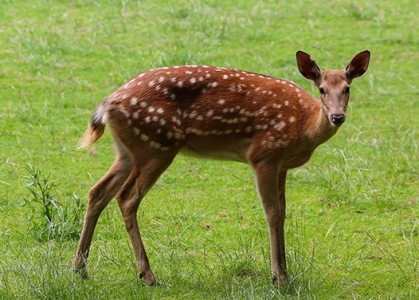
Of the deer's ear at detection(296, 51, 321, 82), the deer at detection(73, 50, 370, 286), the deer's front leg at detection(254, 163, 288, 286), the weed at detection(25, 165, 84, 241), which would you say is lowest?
the weed at detection(25, 165, 84, 241)

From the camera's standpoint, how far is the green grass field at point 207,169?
7.02m

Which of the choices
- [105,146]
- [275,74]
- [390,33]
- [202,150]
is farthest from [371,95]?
[202,150]

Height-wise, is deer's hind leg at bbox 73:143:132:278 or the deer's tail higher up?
the deer's tail

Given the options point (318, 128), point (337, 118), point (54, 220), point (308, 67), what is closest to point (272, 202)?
point (318, 128)

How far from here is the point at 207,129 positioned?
7.07 metres

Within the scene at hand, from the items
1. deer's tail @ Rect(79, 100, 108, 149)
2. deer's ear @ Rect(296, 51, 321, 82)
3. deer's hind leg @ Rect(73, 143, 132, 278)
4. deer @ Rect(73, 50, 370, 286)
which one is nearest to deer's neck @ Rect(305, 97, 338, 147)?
deer @ Rect(73, 50, 370, 286)

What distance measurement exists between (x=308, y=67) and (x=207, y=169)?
2.72 meters

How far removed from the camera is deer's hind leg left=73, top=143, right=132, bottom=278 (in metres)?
7.06

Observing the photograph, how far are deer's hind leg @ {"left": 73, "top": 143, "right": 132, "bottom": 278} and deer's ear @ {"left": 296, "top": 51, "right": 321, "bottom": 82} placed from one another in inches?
50.3

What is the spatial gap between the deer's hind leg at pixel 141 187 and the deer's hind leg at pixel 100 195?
120 millimetres

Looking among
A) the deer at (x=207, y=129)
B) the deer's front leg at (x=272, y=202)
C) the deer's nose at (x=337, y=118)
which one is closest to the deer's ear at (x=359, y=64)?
the deer at (x=207, y=129)

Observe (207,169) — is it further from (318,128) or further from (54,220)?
(318,128)

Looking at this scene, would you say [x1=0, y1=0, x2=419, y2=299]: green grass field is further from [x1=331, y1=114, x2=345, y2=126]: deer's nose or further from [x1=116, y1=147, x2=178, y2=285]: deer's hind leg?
[x1=331, y1=114, x2=345, y2=126]: deer's nose

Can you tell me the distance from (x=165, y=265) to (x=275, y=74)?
521cm
